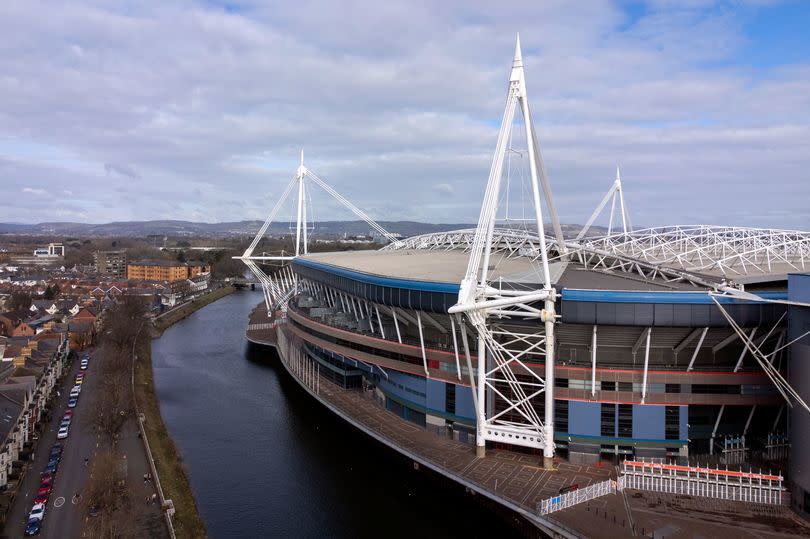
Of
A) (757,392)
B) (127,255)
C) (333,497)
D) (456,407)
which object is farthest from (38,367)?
(127,255)

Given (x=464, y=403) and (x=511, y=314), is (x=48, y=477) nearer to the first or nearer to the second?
(x=464, y=403)

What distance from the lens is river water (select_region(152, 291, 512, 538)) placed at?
28719mm

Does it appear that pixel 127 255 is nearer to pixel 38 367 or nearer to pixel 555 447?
pixel 38 367

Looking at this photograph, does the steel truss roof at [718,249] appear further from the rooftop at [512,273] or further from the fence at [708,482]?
the fence at [708,482]

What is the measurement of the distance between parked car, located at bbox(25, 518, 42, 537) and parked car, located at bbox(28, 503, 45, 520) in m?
0.18

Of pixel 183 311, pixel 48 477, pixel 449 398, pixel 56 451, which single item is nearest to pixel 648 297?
pixel 449 398

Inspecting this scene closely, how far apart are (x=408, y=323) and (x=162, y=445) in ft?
54.7

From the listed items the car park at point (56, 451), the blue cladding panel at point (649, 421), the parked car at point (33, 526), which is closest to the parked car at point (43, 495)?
the parked car at point (33, 526)

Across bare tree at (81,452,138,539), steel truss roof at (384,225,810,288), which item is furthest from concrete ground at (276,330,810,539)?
bare tree at (81,452,138,539)

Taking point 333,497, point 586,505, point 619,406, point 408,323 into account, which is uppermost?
point 408,323

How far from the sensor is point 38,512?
2678 centimetres

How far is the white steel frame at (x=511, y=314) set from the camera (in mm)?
29297

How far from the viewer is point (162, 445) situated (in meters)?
36.2

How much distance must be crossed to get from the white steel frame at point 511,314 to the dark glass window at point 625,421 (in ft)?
13.2
